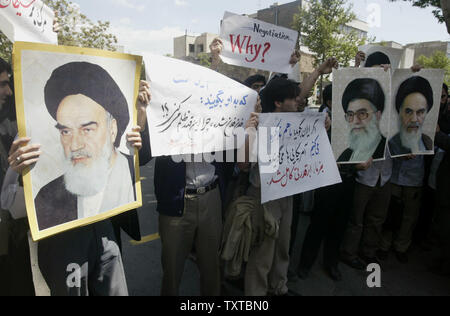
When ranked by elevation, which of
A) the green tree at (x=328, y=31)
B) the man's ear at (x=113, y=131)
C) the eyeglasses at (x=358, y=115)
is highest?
the green tree at (x=328, y=31)

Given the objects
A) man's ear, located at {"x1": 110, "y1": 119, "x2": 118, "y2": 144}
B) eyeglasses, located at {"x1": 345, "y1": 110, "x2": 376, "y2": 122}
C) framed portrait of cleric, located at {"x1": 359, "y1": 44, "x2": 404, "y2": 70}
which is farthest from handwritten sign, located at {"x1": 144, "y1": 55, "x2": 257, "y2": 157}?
framed portrait of cleric, located at {"x1": 359, "y1": 44, "x2": 404, "y2": 70}

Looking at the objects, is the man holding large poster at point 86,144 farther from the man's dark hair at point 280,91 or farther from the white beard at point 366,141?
the white beard at point 366,141

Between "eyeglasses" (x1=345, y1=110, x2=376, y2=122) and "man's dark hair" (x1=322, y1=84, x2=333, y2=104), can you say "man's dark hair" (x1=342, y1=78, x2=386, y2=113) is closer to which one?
Answer: "eyeglasses" (x1=345, y1=110, x2=376, y2=122)

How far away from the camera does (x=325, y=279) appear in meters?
3.02

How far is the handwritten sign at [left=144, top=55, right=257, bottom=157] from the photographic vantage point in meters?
1.75

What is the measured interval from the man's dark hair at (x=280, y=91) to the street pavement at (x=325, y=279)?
1.70m

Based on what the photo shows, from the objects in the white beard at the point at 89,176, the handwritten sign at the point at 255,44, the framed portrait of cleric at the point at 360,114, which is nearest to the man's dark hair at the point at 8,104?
the white beard at the point at 89,176

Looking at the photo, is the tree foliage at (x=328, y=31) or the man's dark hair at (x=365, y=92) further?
the tree foliage at (x=328, y=31)

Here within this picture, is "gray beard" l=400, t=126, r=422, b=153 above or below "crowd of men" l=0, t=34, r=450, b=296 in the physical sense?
above

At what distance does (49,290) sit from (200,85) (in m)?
1.41

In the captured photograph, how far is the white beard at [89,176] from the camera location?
1.44 m

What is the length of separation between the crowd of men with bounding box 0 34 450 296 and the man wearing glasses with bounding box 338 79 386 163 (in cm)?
5

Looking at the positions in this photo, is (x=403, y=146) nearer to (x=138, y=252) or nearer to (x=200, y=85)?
(x=200, y=85)
